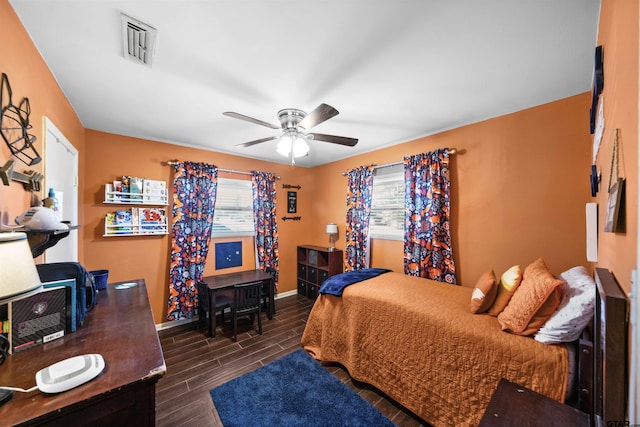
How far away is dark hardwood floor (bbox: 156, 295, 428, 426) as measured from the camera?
1832 mm

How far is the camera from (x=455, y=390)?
160 cm

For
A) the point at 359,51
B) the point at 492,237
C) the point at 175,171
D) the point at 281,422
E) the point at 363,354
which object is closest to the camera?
the point at 359,51

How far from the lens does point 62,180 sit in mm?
2104

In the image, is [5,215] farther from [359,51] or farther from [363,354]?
[363,354]

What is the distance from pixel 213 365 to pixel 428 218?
2855mm

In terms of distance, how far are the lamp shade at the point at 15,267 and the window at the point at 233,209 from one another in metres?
2.91

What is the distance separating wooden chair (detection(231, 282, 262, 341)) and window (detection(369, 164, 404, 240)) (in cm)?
187

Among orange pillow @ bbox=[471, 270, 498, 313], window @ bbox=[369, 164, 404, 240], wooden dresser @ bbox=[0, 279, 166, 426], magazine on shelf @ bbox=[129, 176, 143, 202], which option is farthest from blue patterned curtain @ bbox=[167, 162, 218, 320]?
orange pillow @ bbox=[471, 270, 498, 313]

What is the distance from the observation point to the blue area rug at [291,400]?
1781 millimetres

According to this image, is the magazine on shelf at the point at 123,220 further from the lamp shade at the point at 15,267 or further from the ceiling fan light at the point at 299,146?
the lamp shade at the point at 15,267

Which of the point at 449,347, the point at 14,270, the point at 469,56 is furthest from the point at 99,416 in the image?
the point at 469,56

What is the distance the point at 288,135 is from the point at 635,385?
230 cm

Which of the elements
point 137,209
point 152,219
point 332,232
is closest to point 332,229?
point 332,232

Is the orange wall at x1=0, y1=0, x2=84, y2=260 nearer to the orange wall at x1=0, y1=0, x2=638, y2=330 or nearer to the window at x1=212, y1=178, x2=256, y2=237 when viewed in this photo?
the orange wall at x1=0, y1=0, x2=638, y2=330
